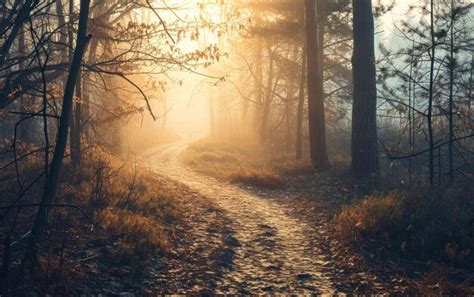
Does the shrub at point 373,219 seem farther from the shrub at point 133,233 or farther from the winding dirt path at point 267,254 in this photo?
the shrub at point 133,233

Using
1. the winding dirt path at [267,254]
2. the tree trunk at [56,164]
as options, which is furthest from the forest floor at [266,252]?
the tree trunk at [56,164]

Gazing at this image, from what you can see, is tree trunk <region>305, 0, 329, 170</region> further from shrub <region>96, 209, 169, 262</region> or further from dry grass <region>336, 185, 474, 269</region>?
shrub <region>96, 209, 169, 262</region>

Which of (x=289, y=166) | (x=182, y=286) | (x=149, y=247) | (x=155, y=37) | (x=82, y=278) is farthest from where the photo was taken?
(x=289, y=166)

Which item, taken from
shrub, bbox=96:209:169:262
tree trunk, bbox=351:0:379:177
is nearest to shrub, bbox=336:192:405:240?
shrub, bbox=96:209:169:262

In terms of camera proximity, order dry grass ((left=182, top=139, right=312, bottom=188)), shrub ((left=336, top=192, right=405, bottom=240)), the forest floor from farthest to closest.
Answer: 1. dry grass ((left=182, top=139, right=312, bottom=188))
2. shrub ((left=336, top=192, right=405, bottom=240))
3. the forest floor

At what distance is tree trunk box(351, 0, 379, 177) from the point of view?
40.3 feet

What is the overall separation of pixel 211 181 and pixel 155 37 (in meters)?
7.46

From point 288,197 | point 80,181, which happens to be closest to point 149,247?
point 80,181

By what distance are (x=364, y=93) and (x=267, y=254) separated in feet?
24.1

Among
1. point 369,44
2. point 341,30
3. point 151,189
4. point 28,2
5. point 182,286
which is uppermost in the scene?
point 341,30

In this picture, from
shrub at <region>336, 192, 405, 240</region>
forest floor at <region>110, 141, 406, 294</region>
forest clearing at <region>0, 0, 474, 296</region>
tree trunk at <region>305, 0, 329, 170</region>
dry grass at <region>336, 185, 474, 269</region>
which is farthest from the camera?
tree trunk at <region>305, 0, 329, 170</region>

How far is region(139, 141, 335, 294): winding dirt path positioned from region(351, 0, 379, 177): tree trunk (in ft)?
10.9

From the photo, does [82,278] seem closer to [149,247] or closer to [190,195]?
[149,247]

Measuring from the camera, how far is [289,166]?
1617 cm
